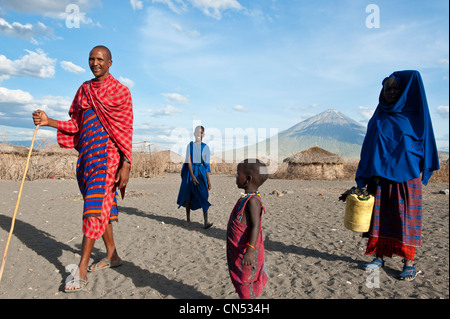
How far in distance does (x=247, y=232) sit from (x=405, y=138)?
91.5 inches

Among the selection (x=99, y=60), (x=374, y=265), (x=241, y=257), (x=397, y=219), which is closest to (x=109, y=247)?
(x=241, y=257)

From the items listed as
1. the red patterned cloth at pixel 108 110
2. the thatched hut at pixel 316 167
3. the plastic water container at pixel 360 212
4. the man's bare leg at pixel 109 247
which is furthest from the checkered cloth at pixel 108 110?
the thatched hut at pixel 316 167

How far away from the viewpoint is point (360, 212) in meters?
3.58

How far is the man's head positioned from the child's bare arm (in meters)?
2.13

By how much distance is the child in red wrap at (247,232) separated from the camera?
Answer: 8.17 ft

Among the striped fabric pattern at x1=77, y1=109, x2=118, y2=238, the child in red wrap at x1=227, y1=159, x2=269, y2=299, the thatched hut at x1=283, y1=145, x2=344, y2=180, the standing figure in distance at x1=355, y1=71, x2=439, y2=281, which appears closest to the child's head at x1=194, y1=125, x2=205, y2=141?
the striped fabric pattern at x1=77, y1=109, x2=118, y2=238

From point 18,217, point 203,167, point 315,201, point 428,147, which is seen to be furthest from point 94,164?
point 315,201

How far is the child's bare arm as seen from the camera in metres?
2.38

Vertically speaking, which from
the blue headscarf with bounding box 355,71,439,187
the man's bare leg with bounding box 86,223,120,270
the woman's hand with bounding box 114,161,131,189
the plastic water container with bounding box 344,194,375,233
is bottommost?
the man's bare leg with bounding box 86,223,120,270

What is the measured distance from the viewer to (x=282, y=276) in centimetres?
366

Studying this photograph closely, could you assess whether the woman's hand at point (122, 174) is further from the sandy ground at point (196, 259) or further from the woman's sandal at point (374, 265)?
the woman's sandal at point (374, 265)

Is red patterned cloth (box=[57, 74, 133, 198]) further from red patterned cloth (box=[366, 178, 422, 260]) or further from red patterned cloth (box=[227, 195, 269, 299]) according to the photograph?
red patterned cloth (box=[366, 178, 422, 260])

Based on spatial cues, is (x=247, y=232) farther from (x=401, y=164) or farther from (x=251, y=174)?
(x=401, y=164)
